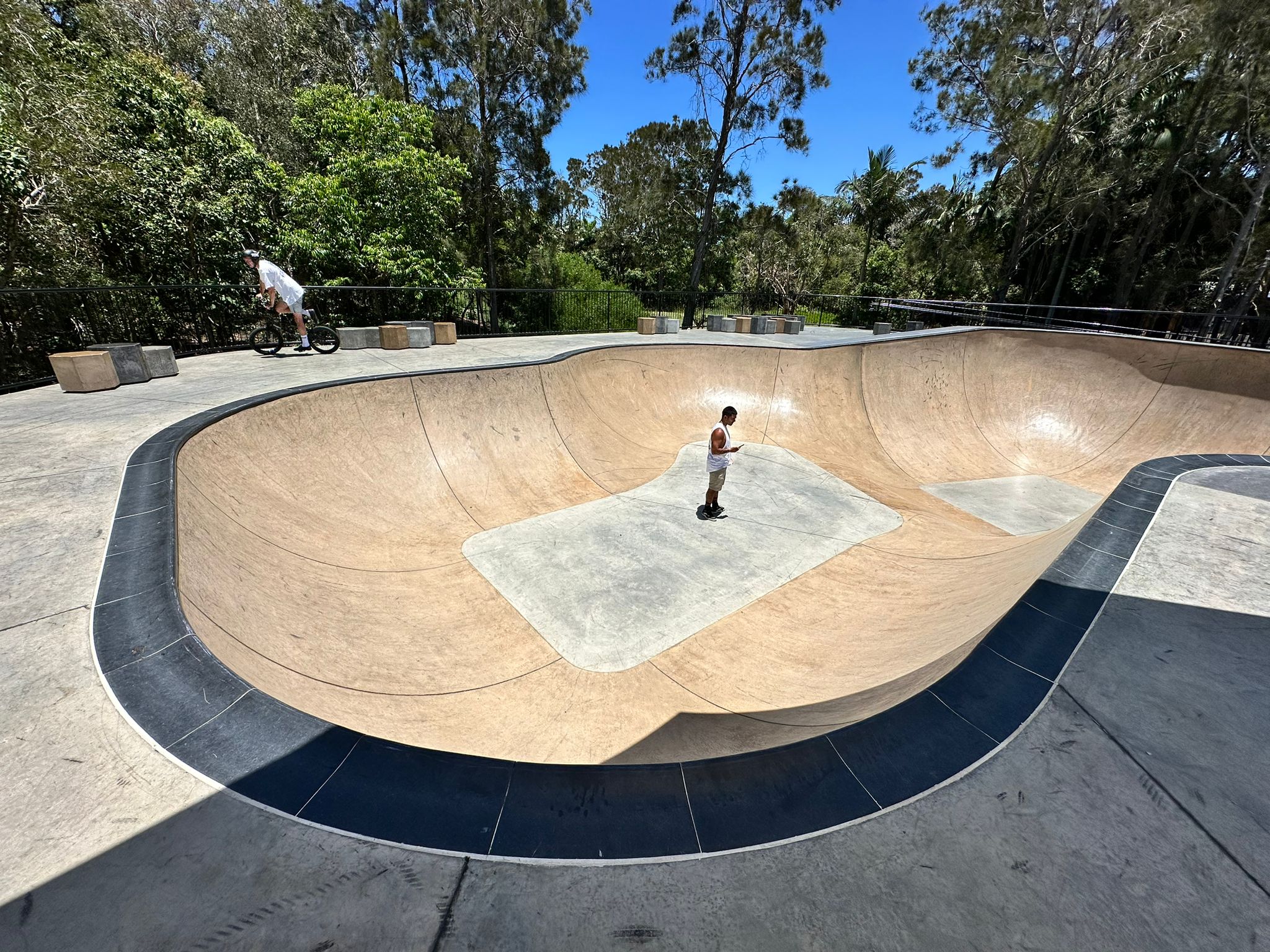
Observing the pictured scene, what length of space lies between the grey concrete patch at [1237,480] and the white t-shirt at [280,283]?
13.9 metres

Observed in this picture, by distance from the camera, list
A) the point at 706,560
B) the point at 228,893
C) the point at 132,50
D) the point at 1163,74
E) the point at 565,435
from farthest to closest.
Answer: the point at 1163,74
the point at 132,50
the point at 565,435
the point at 706,560
the point at 228,893

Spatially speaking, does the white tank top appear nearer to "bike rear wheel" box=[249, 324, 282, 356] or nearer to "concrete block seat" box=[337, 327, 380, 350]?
"concrete block seat" box=[337, 327, 380, 350]

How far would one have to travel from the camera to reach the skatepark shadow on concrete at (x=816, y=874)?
59.7 inches

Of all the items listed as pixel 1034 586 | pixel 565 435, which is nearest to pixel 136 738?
pixel 1034 586

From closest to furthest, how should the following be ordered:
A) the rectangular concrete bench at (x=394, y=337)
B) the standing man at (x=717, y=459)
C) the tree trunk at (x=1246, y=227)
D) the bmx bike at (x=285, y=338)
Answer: the standing man at (x=717, y=459)
the bmx bike at (x=285, y=338)
the rectangular concrete bench at (x=394, y=337)
the tree trunk at (x=1246, y=227)

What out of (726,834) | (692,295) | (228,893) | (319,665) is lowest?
(319,665)

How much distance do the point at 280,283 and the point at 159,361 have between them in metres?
2.45

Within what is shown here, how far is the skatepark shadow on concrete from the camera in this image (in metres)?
1.52

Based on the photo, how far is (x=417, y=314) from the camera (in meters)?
20.0

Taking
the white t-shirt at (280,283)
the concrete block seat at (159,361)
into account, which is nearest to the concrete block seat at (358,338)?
the white t-shirt at (280,283)

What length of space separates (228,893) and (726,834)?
1736 millimetres

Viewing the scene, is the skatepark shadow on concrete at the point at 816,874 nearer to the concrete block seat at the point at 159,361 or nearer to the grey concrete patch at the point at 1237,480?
the grey concrete patch at the point at 1237,480

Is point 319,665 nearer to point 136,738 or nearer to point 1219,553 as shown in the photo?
point 136,738

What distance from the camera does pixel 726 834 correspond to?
1901 mm
